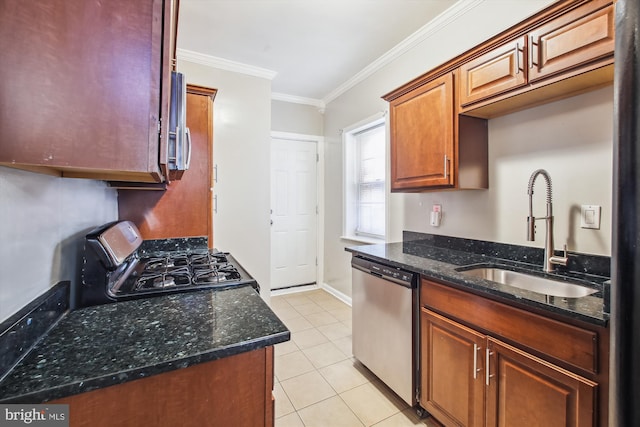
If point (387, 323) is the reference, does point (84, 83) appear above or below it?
above

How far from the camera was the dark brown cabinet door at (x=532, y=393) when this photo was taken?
99cm

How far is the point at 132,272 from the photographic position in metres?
1.43

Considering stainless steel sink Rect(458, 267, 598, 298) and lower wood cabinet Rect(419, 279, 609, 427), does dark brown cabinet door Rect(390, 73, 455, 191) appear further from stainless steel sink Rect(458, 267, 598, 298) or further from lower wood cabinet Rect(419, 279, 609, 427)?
lower wood cabinet Rect(419, 279, 609, 427)

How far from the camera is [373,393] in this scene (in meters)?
1.89

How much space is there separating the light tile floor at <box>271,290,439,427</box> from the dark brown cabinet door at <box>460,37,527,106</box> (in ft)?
6.36

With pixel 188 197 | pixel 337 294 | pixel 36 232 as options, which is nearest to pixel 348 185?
pixel 337 294

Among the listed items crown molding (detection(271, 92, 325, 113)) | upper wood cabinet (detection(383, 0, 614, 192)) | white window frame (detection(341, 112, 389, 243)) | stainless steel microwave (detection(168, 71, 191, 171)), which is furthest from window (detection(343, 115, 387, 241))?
stainless steel microwave (detection(168, 71, 191, 171))

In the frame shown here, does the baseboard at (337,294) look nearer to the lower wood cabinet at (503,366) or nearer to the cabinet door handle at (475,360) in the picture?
the lower wood cabinet at (503,366)

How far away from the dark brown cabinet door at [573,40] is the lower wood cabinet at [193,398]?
1729mm

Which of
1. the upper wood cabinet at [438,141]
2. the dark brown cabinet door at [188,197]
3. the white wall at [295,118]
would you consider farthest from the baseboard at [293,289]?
the upper wood cabinet at [438,141]

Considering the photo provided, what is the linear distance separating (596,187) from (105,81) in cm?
209

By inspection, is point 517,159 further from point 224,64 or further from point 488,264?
point 224,64

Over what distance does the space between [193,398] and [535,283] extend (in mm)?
1717

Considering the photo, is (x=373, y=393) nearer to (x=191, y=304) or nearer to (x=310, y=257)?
(x=191, y=304)
